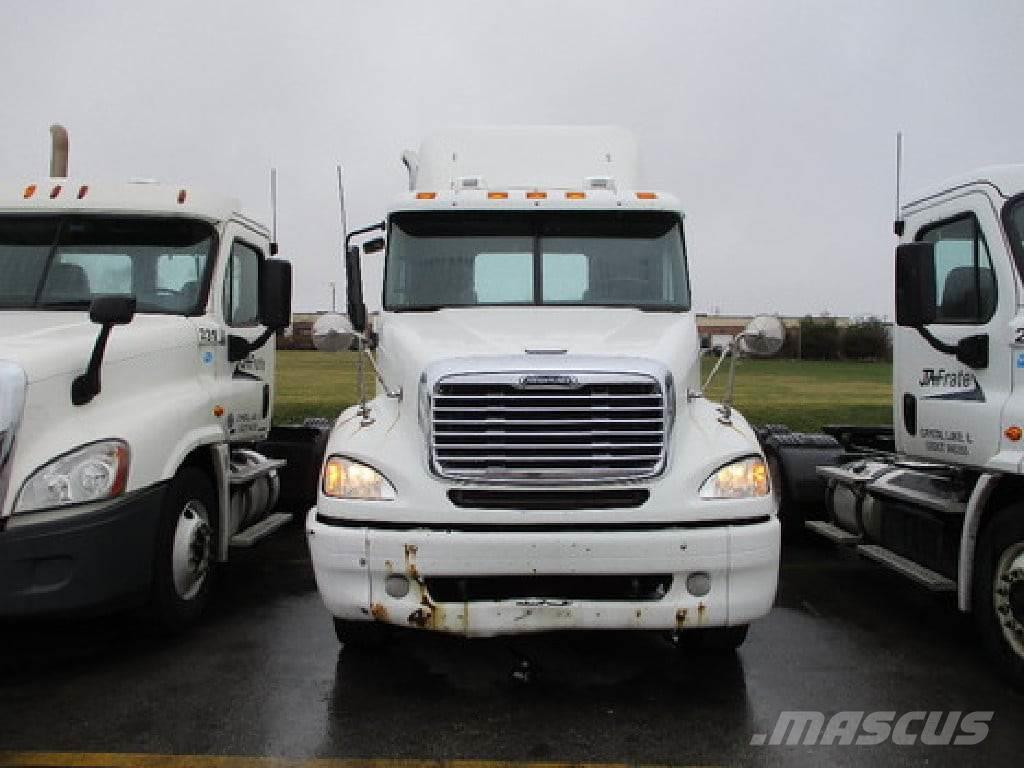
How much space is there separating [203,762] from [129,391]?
7.44ft

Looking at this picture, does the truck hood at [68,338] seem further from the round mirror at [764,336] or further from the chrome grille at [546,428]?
the round mirror at [764,336]

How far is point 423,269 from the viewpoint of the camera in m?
6.05

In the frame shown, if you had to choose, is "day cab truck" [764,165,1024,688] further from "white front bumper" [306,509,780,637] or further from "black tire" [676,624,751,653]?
"white front bumper" [306,509,780,637]

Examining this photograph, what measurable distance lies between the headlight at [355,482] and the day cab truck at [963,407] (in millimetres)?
3143

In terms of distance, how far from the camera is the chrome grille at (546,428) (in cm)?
455

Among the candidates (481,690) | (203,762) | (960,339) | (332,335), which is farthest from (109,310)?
(960,339)

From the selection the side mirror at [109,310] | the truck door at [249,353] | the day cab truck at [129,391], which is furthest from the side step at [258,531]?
the side mirror at [109,310]

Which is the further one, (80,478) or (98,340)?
(98,340)

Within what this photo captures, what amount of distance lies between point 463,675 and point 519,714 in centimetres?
60

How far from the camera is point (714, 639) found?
5.16 m

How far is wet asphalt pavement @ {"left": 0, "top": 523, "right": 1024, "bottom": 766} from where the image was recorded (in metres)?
4.11

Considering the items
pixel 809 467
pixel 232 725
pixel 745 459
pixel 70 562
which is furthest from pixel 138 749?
pixel 809 467

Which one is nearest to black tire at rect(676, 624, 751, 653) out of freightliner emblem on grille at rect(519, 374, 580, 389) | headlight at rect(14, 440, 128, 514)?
freightliner emblem on grille at rect(519, 374, 580, 389)

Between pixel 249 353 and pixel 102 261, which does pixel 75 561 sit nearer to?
pixel 102 261
